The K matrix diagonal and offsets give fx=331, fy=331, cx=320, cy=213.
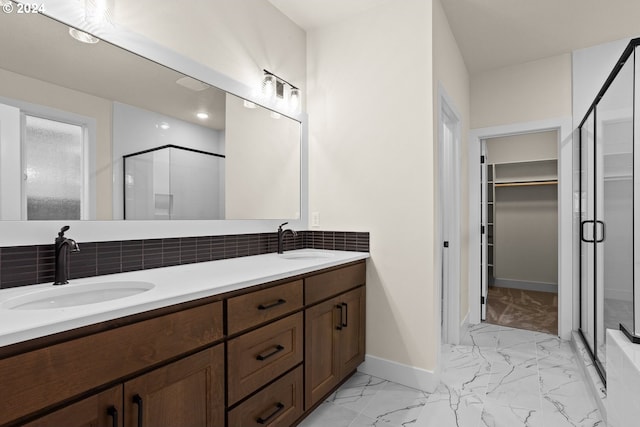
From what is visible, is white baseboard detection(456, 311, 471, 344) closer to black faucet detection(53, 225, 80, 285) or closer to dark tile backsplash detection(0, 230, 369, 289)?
dark tile backsplash detection(0, 230, 369, 289)

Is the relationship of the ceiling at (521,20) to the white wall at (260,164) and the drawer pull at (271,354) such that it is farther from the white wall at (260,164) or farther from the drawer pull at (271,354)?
the drawer pull at (271,354)

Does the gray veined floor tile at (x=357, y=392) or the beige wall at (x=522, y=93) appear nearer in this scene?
the gray veined floor tile at (x=357, y=392)

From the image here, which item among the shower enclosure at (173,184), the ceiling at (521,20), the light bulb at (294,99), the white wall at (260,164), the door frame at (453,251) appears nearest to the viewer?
the shower enclosure at (173,184)

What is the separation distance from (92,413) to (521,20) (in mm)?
3453

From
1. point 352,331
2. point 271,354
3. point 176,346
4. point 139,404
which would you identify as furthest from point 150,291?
point 352,331

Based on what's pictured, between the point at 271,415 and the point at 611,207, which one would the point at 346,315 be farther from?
the point at 611,207

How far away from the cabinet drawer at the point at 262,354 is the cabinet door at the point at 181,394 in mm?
64

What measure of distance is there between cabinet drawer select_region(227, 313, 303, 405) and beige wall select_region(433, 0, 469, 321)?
1.51m

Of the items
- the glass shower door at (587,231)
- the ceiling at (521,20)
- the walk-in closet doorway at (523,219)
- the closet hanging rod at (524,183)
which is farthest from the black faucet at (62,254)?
the closet hanging rod at (524,183)

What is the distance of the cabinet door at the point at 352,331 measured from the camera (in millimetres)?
2055

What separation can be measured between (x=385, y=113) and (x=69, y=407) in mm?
2191

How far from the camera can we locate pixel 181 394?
109cm

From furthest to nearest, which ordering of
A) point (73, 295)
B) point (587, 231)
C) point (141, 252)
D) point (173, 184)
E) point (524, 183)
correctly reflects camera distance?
1. point (524, 183)
2. point (587, 231)
3. point (173, 184)
4. point (141, 252)
5. point (73, 295)

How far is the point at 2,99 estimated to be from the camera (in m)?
1.18
